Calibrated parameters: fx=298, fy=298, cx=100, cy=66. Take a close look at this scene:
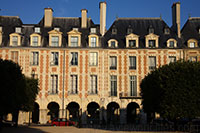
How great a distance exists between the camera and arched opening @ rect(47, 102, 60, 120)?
44719mm

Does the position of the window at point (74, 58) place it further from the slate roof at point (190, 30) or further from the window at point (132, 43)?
the slate roof at point (190, 30)

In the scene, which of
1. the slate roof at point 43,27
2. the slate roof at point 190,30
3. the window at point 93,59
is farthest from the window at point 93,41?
the slate roof at point 190,30

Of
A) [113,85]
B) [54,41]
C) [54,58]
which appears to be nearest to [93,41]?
[54,41]

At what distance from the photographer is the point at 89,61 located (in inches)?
1716

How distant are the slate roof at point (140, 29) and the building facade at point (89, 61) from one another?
0.15 metres

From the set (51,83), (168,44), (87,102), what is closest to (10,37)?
(51,83)

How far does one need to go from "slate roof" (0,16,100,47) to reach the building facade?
0.48 ft

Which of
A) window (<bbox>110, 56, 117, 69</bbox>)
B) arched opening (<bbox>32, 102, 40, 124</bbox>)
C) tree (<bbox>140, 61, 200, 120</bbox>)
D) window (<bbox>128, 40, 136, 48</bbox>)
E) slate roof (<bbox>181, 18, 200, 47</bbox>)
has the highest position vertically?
slate roof (<bbox>181, 18, 200, 47</bbox>)

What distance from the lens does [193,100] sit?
92.3ft

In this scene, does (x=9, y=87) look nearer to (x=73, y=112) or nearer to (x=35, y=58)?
(x=35, y=58)

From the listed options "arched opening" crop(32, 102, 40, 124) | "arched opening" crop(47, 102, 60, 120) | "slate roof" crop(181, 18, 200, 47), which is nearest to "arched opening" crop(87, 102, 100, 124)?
"arched opening" crop(47, 102, 60, 120)

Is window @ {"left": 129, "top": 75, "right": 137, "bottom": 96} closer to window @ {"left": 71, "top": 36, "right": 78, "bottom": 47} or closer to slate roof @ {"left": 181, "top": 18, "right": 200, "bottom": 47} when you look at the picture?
slate roof @ {"left": 181, "top": 18, "right": 200, "bottom": 47}

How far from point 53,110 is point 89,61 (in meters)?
9.17

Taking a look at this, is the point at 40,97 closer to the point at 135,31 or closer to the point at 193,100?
the point at 135,31
